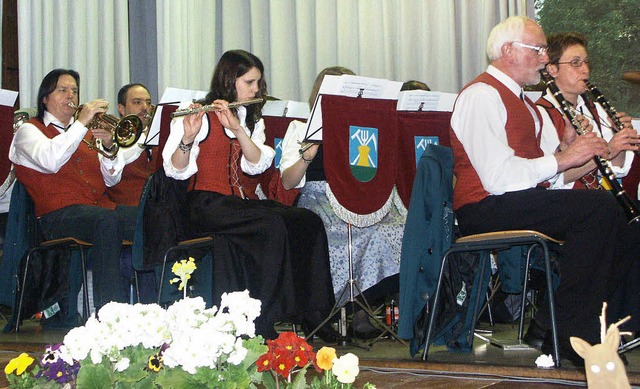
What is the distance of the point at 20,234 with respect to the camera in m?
4.04

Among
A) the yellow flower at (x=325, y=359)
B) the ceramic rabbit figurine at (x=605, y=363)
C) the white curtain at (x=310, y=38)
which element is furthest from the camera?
the white curtain at (x=310, y=38)

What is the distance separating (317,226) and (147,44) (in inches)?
117

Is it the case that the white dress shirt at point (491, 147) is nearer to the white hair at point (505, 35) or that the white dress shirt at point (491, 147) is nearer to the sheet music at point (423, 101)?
the white hair at point (505, 35)

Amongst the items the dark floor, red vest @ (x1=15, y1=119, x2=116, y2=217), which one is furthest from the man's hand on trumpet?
the dark floor

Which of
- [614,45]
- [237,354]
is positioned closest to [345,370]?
[237,354]

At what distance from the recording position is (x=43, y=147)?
13.0 ft

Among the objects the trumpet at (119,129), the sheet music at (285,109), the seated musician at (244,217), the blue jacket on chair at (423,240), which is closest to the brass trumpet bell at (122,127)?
the trumpet at (119,129)

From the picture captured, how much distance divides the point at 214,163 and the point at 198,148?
0.30 feet

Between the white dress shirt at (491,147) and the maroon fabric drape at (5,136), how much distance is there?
2.11 m

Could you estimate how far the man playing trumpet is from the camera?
389 centimetres

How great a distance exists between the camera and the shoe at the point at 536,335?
3.13 meters

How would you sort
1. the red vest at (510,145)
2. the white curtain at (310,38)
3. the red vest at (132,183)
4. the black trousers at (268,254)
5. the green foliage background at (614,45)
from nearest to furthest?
the red vest at (510,145)
the black trousers at (268,254)
the red vest at (132,183)
the green foliage background at (614,45)
the white curtain at (310,38)

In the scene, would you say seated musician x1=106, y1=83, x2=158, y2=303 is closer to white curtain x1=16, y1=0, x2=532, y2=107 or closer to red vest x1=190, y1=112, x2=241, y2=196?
red vest x1=190, y1=112, x2=241, y2=196

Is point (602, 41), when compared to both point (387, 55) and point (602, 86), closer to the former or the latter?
point (602, 86)
